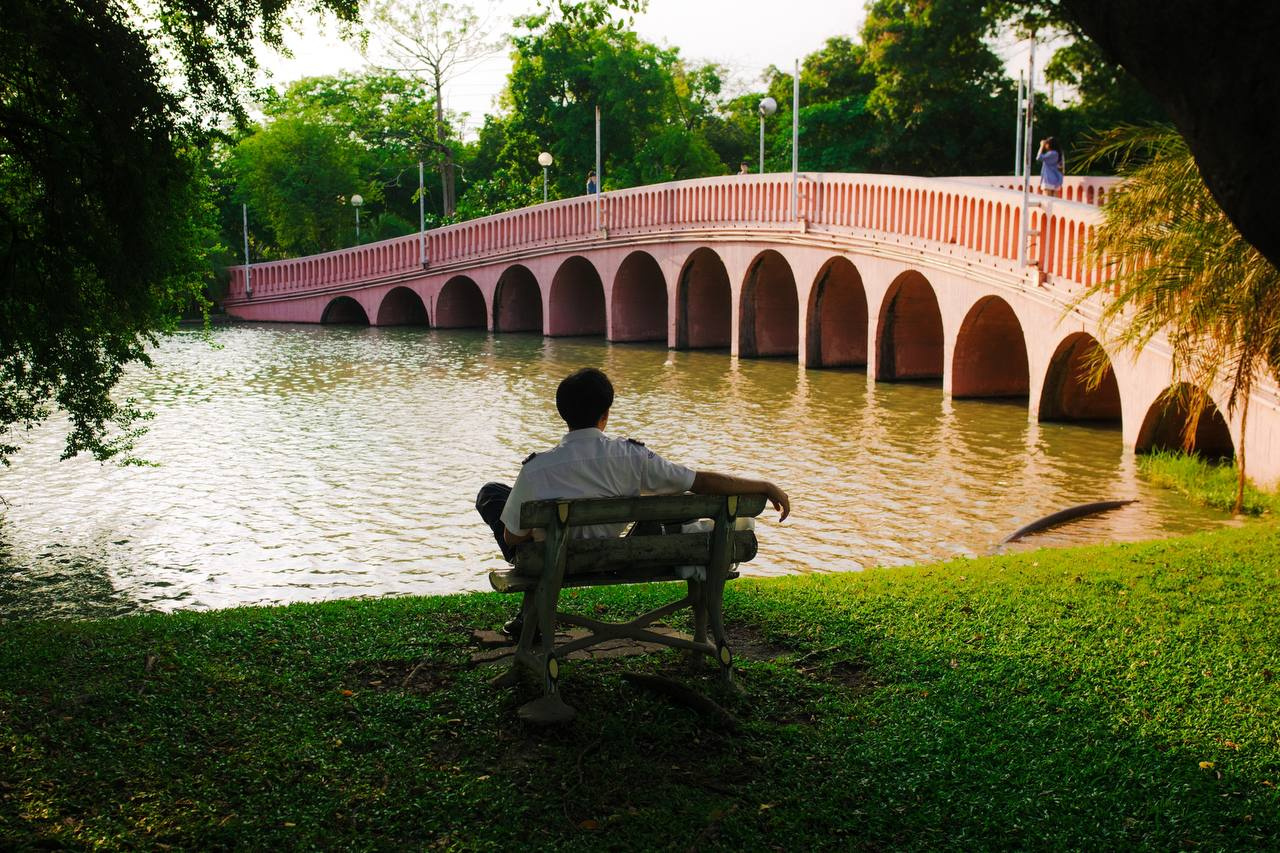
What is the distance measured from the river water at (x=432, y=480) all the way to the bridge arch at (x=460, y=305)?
15462 millimetres

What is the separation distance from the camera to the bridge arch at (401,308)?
39844mm

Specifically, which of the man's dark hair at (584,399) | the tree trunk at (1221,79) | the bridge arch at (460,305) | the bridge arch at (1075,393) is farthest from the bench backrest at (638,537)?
the bridge arch at (460,305)

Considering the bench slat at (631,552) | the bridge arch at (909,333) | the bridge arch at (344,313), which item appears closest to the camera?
the bench slat at (631,552)

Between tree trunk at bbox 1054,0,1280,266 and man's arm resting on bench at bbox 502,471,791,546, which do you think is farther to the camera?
man's arm resting on bench at bbox 502,471,791,546

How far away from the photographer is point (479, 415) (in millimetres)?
17281

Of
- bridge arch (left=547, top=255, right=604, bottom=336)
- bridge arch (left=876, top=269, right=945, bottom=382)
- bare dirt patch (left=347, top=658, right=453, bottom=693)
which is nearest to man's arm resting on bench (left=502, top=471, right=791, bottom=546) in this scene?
bare dirt patch (left=347, top=658, right=453, bottom=693)

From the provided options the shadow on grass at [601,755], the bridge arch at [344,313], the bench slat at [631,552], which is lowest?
the shadow on grass at [601,755]

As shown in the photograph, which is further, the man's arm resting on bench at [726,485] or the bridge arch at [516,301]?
the bridge arch at [516,301]

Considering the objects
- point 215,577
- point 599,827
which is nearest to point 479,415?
point 215,577

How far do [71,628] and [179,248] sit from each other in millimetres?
4201

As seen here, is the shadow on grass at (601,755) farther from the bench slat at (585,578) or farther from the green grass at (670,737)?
the bench slat at (585,578)

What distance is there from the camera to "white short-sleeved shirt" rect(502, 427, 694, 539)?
4738 mm

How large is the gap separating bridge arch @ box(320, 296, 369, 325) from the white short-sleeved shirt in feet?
122

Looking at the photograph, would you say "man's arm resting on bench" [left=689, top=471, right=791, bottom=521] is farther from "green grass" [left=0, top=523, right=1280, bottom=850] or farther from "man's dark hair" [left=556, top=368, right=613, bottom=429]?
"green grass" [left=0, top=523, right=1280, bottom=850]
